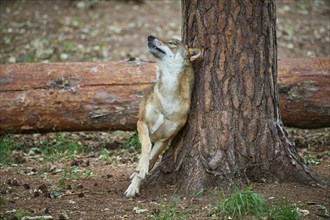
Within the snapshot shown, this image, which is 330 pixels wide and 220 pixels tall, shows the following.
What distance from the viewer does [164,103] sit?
6.05 m

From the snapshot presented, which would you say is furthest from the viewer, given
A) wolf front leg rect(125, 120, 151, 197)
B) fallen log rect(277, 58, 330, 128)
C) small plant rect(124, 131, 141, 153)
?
small plant rect(124, 131, 141, 153)

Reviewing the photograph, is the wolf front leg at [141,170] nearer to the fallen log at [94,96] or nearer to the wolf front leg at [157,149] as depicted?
the wolf front leg at [157,149]

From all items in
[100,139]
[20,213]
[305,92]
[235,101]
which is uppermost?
[235,101]

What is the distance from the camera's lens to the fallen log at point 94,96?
7984 millimetres

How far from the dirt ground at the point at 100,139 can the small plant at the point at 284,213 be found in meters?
0.26

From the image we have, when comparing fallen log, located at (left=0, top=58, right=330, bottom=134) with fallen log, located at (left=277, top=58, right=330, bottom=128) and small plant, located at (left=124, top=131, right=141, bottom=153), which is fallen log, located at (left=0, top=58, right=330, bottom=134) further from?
small plant, located at (left=124, top=131, right=141, bottom=153)

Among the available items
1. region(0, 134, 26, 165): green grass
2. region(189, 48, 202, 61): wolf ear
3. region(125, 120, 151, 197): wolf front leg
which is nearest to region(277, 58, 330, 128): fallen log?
region(189, 48, 202, 61): wolf ear

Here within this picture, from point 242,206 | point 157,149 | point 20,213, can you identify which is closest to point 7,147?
Answer: point 157,149

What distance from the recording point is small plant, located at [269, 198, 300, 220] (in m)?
4.78

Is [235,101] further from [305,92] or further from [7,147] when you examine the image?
[7,147]

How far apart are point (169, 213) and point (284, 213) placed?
1.00 metres

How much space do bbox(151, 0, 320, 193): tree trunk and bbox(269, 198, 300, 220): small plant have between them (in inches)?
26.7

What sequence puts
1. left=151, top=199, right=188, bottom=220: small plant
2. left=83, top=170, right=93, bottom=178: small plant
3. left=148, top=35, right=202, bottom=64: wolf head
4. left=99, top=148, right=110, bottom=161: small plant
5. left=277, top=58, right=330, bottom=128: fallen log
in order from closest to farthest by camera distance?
1. left=151, top=199, right=188, bottom=220: small plant
2. left=148, top=35, right=202, bottom=64: wolf head
3. left=83, top=170, right=93, bottom=178: small plant
4. left=99, top=148, right=110, bottom=161: small plant
5. left=277, top=58, right=330, bottom=128: fallen log

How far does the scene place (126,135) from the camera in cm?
902
